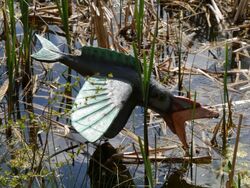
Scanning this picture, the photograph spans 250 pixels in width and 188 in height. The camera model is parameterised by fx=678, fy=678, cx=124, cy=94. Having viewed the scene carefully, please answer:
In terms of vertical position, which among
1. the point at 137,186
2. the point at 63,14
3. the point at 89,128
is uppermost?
the point at 63,14

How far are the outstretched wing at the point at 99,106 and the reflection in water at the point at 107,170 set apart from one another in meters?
0.15

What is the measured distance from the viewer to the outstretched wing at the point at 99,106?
2713mm

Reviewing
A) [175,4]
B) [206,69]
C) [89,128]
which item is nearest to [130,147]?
[89,128]

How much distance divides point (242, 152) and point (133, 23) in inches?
62.0

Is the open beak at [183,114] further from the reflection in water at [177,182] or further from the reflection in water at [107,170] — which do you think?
the reflection in water at [107,170]

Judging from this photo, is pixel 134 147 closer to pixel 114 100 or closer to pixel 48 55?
pixel 114 100

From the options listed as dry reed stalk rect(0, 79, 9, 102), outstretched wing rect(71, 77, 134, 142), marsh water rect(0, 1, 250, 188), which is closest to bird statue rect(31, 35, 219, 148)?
outstretched wing rect(71, 77, 134, 142)

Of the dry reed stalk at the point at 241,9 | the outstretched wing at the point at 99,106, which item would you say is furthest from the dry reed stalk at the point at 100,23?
the dry reed stalk at the point at 241,9

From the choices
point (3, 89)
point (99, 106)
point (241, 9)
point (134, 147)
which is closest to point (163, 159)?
point (134, 147)

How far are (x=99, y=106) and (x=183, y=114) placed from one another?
37 cm

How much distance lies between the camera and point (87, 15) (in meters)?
4.60

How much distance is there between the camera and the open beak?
9.39ft

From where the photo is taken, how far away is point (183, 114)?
2.89 m

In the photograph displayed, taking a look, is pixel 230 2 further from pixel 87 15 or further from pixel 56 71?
pixel 56 71
